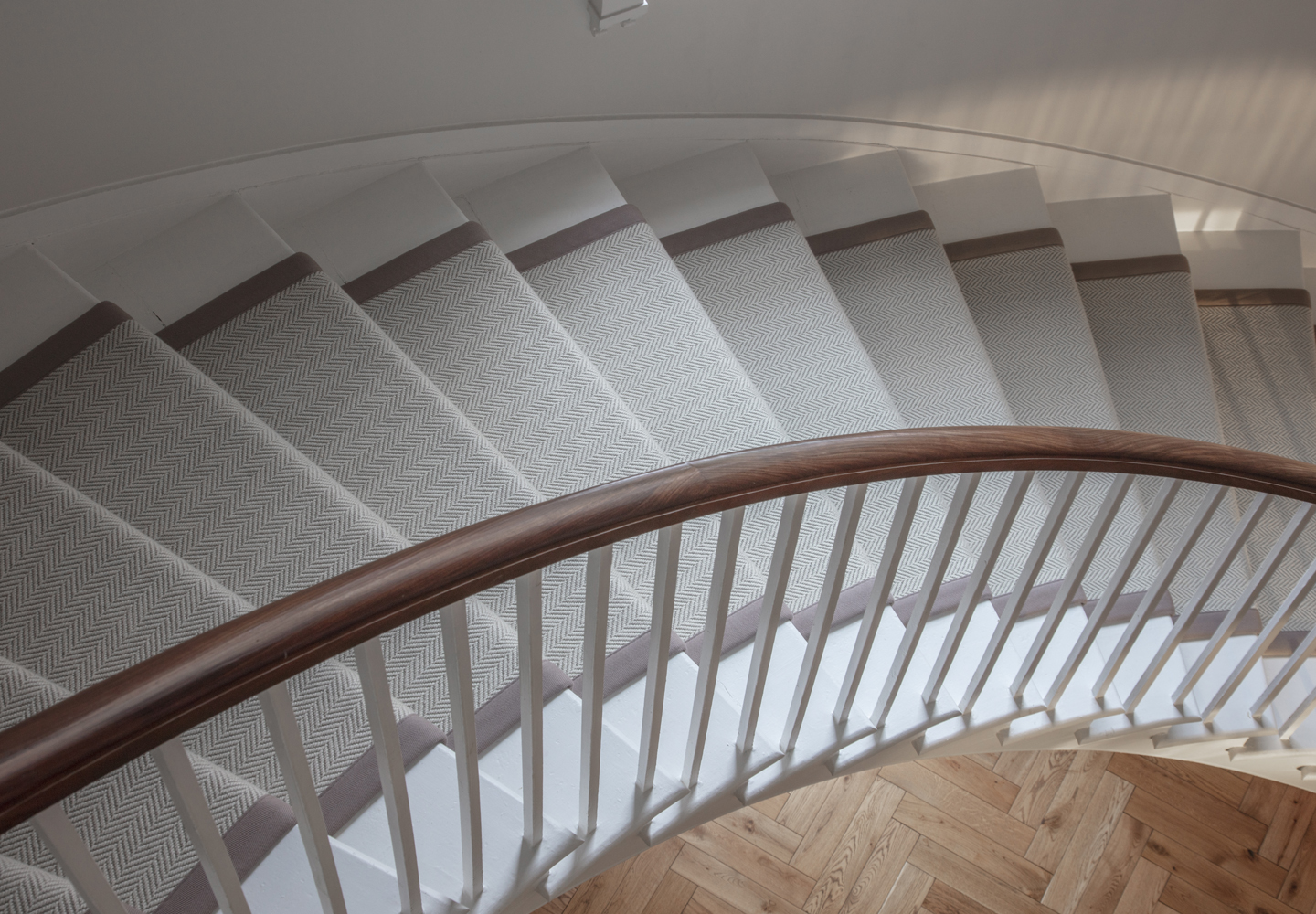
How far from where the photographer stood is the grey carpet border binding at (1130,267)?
3115 millimetres

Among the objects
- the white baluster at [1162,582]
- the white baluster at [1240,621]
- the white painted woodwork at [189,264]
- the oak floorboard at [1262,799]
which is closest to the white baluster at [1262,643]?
the white baluster at [1240,621]

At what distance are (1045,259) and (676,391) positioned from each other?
1431 millimetres

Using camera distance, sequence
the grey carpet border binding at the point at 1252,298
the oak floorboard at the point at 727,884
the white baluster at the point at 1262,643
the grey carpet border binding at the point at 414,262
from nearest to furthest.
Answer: the white baluster at the point at 1262,643 → the grey carpet border binding at the point at 414,262 → the oak floorboard at the point at 727,884 → the grey carpet border binding at the point at 1252,298

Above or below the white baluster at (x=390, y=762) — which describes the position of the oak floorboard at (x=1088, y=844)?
below

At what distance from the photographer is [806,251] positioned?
248cm

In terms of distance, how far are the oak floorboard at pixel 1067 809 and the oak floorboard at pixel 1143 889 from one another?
19 cm

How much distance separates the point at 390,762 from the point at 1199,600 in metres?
1.40

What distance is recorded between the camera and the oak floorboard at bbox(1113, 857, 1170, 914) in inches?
106

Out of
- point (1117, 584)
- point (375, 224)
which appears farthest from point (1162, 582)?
point (375, 224)

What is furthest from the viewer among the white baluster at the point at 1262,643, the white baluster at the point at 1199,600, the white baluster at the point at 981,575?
the white baluster at the point at 1262,643

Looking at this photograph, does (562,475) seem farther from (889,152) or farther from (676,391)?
(889,152)

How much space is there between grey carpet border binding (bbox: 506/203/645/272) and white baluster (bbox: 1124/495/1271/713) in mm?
1414

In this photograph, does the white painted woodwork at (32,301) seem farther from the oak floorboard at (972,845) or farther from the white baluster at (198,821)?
the oak floorboard at (972,845)

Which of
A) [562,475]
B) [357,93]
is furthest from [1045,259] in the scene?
[357,93]
